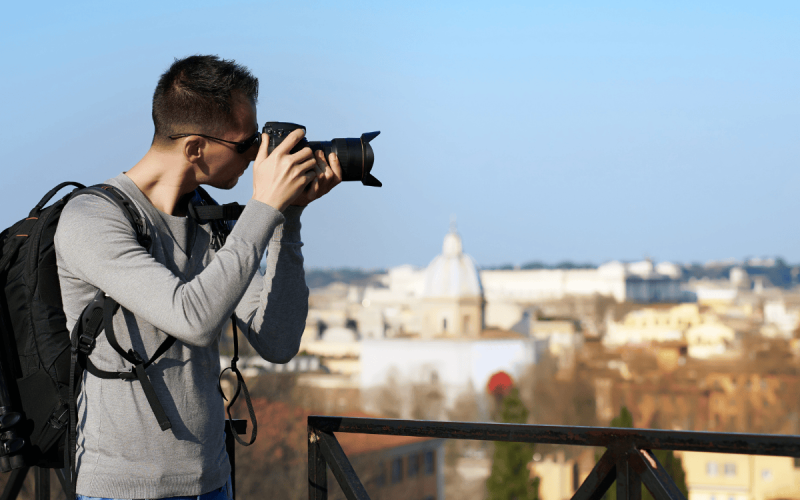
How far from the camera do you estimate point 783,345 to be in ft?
158

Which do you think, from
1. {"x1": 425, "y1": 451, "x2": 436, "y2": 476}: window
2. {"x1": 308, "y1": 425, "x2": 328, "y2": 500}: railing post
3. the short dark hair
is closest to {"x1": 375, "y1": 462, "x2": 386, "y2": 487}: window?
{"x1": 425, "y1": 451, "x2": 436, "y2": 476}: window

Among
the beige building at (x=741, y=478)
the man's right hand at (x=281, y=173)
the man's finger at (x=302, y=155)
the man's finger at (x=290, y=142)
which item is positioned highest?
the man's finger at (x=290, y=142)

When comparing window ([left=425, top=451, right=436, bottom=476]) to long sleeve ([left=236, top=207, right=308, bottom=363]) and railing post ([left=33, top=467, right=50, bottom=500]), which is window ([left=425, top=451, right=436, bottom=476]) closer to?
railing post ([left=33, top=467, right=50, bottom=500])

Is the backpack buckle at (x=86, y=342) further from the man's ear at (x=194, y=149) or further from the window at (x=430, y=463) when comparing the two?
the window at (x=430, y=463)

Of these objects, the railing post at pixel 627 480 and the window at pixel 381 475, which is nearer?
the railing post at pixel 627 480

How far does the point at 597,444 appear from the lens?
54.3 inches

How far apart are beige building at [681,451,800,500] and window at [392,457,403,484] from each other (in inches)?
322

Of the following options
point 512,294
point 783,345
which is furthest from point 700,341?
point 512,294

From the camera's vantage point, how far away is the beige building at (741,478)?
24.8 metres

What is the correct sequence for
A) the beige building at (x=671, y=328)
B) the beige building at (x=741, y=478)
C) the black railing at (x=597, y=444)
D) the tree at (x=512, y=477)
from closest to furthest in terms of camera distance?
Result: the black railing at (x=597, y=444) < the tree at (x=512, y=477) < the beige building at (x=741, y=478) < the beige building at (x=671, y=328)

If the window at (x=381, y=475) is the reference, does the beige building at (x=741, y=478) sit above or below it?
below

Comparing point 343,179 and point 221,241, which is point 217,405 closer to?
point 221,241

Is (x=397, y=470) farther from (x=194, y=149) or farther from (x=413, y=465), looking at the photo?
(x=194, y=149)

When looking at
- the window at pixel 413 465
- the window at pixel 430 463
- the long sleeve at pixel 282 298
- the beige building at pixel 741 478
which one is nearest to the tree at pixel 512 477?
the window at pixel 413 465
